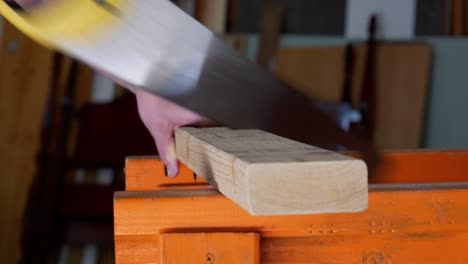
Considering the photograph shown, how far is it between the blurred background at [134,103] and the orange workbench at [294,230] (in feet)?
7.67

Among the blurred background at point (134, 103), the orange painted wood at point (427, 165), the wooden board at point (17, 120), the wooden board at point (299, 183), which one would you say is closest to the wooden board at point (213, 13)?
the blurred background at point (134, 103)

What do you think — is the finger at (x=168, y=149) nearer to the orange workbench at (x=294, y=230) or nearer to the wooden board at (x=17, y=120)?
the orange workbench at (x=294, y=230)

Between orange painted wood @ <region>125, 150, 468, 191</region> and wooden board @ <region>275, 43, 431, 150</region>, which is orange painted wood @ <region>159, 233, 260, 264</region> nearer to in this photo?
orange painted wood @ <region>125, 150, 468, 191</region>

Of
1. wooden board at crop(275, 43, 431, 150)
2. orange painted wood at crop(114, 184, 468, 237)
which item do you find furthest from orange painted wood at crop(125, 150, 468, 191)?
wooden board at crop(275, 43, 431, 150)

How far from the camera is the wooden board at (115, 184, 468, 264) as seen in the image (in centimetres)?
74

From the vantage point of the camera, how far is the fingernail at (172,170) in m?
1.02

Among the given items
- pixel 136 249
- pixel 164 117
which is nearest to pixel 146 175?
pixel 164 117

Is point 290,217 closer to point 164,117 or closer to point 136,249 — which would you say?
point 136,249

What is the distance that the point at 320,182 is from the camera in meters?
0.58

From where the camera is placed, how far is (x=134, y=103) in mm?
3189

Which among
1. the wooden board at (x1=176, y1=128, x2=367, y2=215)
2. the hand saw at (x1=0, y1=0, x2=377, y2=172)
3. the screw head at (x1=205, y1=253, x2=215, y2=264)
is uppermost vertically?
the hand saw at (x1=0, y1=0, x2=377, y2=172)

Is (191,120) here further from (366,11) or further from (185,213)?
(366,11)

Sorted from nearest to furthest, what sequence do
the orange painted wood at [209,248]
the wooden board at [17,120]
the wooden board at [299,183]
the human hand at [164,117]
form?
the wooden board at [299,183] < the orange painted wood at [209,248] < the human hand at [164,117] < the wooden board at [17,120]

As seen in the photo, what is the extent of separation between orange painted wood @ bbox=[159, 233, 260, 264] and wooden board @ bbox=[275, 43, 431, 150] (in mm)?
2542
